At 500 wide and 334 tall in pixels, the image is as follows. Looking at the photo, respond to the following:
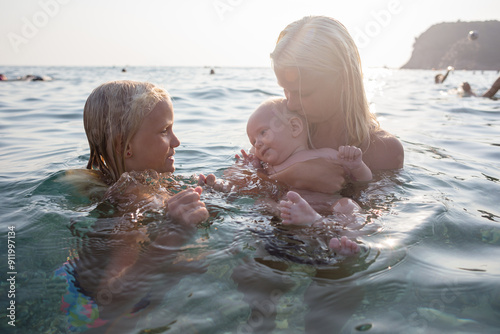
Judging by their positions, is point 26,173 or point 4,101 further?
point 4,101

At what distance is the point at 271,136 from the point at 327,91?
1.99 ft

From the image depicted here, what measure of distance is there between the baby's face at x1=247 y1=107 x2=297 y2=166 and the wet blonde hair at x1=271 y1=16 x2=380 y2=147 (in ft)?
1.45

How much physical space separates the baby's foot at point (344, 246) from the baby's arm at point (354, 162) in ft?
2.94

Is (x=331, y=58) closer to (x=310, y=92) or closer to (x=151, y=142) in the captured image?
(x=310, y=92)

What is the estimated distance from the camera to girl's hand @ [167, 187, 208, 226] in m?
2.31

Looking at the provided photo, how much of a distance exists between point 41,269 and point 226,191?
1.47 metres

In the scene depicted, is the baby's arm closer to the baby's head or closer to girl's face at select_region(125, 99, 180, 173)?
the baby's head

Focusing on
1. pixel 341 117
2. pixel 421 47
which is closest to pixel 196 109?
pixel 341 117

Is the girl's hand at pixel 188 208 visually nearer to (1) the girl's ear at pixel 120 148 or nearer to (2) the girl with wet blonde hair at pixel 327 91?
(1) the girl's ear at pixel 120 148

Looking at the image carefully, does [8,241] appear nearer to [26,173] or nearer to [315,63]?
[26,173]

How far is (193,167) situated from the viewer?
439cm

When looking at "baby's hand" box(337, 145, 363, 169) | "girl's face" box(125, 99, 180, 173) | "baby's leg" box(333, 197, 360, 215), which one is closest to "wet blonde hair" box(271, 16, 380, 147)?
"baby's hand" box(337, 145, 363, 169)

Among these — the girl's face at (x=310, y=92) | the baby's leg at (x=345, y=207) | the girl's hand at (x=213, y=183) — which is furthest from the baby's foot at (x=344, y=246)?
the girl's face at (x=310, y=92)

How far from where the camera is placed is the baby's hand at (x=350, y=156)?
2.74 m
